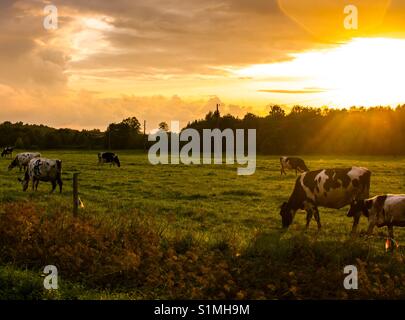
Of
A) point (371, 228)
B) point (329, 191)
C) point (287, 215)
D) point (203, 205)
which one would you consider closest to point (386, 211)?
point (371, 228)

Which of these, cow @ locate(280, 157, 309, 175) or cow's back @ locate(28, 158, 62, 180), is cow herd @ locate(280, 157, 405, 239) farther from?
cow @ locate(280, 157, 309, 175)

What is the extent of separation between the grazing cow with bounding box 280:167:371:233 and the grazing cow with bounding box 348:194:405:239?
1859mm

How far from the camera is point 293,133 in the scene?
9262 cm

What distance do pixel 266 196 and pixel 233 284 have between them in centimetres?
1508

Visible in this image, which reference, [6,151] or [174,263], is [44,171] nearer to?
[174,263]

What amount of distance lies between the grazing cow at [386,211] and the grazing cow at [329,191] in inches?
73.2

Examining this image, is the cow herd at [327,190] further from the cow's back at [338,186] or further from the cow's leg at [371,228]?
the cow's leg at [371,228]

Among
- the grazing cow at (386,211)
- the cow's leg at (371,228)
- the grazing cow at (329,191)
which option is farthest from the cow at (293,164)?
the cow's leg at (371,228)

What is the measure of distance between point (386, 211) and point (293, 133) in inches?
3187

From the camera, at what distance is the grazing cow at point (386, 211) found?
41.8 ft

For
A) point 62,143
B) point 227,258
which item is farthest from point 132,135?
point 227,258
